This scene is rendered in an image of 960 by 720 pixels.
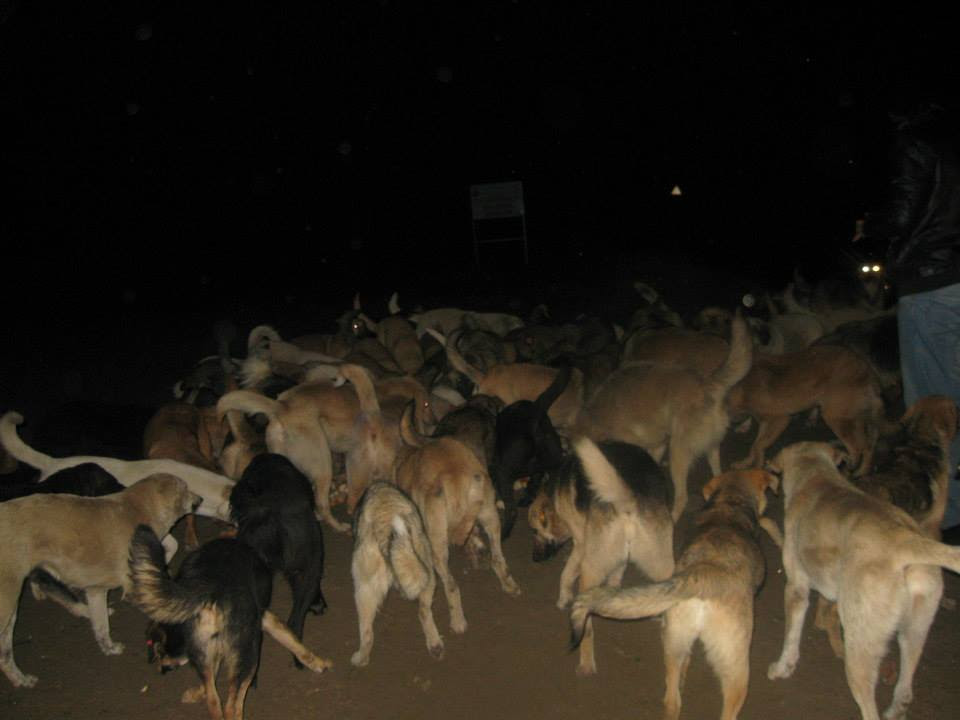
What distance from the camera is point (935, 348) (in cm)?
517

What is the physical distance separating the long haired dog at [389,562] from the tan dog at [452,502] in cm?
25

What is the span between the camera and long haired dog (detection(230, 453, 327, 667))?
187 inches

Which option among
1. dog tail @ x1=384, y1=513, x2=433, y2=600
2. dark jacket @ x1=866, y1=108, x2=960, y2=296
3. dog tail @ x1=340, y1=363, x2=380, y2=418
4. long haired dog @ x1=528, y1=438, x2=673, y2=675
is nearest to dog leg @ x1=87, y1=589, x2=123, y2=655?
dog tail @ x1=384, y1=513, x2=433, y2=600

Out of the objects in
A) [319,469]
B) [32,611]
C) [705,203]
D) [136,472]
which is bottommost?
[705,203]

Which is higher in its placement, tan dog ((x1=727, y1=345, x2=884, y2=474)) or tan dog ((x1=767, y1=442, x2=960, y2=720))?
tan dog ((x1=767, y1=442, x2=960, y2=720))

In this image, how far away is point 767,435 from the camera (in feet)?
24.0

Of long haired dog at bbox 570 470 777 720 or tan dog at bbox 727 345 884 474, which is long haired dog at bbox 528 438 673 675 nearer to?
long haired dog at bbox 570 470 777 720

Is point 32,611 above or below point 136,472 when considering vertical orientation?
below

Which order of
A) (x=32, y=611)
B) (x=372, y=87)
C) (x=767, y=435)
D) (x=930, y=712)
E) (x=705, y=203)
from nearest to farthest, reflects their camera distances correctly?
(x=930, y=712) → (x=32, y=611) → (x=767, y=435) → (x=705, y=203) → (x=372, y=87)

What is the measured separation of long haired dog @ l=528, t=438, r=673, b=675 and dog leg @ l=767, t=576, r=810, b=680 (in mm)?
676

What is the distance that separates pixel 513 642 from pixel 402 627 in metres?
0.82

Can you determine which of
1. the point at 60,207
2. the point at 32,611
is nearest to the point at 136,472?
the point at 32,611

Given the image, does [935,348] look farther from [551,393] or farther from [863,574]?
[551,393]

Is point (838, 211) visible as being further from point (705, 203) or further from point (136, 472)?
point (136, 472)
